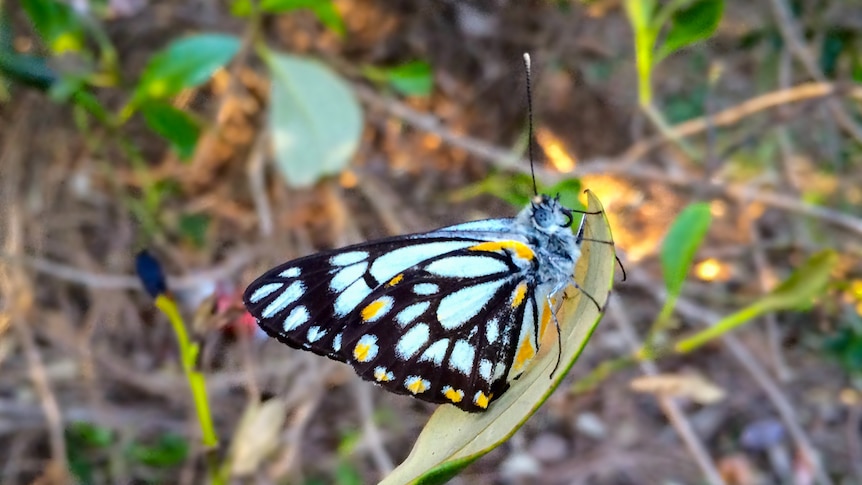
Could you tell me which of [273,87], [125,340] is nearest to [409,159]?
[273,87]

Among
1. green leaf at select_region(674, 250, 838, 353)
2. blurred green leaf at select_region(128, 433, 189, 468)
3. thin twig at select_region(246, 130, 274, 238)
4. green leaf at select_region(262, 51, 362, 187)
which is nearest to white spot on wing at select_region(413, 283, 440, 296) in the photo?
green leaf at select_region(674, 250, 838, 353)

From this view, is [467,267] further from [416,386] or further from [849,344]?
[849,344]

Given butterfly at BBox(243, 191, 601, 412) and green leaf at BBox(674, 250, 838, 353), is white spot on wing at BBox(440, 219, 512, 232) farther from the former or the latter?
green leaf at BBox(674, 250, 838, 353)

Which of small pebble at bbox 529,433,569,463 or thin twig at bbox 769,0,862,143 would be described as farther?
small pebble at bbox 529,433,569,463

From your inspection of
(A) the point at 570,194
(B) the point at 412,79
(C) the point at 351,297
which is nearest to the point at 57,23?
(B) the point at 412,79

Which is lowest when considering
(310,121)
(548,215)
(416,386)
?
(416,386)

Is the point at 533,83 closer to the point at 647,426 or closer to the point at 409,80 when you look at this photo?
the point at 409,80
